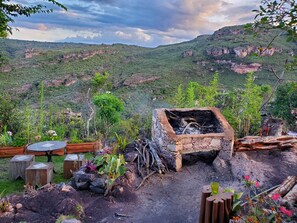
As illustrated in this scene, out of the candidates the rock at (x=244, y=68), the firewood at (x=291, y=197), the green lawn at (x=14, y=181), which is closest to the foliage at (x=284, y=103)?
the green lawn at (x=14, y=181)

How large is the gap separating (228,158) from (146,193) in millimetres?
1937

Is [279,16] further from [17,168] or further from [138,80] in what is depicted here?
[138,80]

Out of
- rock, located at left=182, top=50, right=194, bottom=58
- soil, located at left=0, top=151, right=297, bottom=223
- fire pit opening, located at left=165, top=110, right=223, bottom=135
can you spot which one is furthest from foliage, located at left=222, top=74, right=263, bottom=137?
rock, located at left=182, top=50, right=194, bottom=58

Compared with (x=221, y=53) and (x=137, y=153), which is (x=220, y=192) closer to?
(x=137, y=153)

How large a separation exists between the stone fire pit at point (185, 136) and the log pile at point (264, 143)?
15.9 inches

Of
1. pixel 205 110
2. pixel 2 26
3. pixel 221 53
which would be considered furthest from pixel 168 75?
pixel 2 26

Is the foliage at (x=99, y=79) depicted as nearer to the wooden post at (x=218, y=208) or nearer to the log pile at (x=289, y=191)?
the log pile at (x=289, y=191)

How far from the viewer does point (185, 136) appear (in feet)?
17.9

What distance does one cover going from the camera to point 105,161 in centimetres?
493

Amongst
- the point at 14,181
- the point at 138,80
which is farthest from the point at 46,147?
the point at 138,80

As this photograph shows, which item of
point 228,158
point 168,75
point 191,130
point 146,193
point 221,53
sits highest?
point 221,53

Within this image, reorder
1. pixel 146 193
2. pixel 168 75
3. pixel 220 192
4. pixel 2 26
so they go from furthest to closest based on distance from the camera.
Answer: pixel 168 75
pixel 2 26
pixel 146 193
pixel 220 192

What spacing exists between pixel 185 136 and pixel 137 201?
1.57m

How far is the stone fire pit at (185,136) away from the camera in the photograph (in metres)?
5.48
